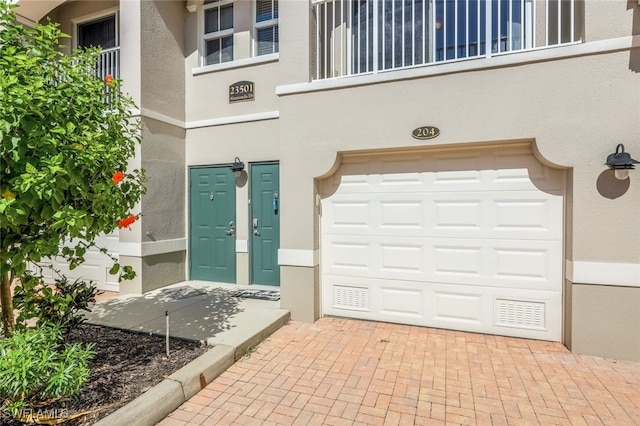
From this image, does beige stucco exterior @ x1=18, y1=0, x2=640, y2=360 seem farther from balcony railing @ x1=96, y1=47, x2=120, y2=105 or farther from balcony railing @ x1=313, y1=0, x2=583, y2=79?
balcony railing @ x1=96, y1=47, x2=120, y2=105

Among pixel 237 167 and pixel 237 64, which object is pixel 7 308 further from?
pixel 237 64

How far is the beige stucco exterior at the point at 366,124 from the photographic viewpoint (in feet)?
12.3

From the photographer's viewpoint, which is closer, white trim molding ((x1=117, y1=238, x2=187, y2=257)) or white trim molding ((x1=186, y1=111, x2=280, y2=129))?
white trim molding ((x1=117, y1=238, x2=187, y2=257))

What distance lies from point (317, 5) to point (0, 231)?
4.67m

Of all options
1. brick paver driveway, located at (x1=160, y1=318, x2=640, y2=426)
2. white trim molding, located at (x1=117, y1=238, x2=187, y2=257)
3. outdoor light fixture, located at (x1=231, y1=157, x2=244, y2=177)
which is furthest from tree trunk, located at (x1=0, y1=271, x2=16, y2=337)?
outdoor light fixture, located at (x1=231, y1=157, x2=244, y2=177)

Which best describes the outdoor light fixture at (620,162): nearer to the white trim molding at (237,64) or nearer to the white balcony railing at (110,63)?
the white trim molding at (237,64)

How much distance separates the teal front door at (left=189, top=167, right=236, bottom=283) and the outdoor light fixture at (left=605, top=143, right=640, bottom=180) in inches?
223

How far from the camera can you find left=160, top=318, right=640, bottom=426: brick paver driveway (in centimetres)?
286

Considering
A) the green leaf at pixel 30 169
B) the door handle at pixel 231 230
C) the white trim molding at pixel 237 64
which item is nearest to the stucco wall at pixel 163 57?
the white trim molding at pixel 237 64

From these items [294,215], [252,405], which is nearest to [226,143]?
[294,215]

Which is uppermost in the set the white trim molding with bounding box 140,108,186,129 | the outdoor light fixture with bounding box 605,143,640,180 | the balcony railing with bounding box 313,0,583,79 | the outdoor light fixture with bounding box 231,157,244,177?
the balcony railing with bounding box 313,0,583,79

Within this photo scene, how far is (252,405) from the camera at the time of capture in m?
3.02

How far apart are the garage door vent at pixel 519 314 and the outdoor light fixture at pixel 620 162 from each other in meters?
1.71

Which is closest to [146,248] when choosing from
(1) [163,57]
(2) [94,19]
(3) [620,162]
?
(1) [163,57]
